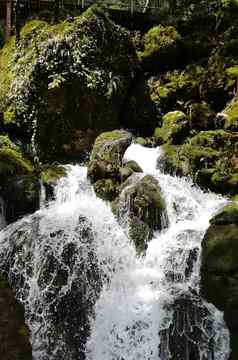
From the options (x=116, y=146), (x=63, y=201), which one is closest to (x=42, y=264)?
(x=63, y=201)

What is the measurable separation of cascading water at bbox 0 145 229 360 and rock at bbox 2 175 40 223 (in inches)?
20.7

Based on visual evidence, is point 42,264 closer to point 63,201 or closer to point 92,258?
point 92,258

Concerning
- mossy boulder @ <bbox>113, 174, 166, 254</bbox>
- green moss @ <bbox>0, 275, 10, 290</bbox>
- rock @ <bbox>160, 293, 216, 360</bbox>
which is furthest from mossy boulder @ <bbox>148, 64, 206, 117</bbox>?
green moss @ <bbox>0, 275, 10, 290</bbox>

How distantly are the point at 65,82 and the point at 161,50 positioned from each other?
15.9 feet

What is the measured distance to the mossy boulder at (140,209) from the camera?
11430 millimetres

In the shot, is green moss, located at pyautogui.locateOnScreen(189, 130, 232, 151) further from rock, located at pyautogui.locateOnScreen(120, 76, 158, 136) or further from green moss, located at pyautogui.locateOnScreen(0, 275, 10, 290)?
green moss, located at pyautogui.locateOnScreen(0, 275, 10, 290)

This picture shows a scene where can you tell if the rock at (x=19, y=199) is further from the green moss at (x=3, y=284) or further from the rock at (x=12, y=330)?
the rock at (x=12, y=330)

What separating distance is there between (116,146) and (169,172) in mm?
1665

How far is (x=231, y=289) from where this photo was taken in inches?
360

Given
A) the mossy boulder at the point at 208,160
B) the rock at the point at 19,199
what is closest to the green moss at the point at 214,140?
the mossy boulder at the point at 208,160

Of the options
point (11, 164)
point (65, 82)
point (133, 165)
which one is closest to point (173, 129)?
point (133, 165)

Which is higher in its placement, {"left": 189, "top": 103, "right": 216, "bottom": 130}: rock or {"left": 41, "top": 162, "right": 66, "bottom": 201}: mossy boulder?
{"left": 189, "top": 103, "right": 216, "bottom": 130}: rock

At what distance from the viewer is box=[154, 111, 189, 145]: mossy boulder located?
50.0 feet

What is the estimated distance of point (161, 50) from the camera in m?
18.7
